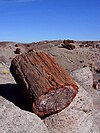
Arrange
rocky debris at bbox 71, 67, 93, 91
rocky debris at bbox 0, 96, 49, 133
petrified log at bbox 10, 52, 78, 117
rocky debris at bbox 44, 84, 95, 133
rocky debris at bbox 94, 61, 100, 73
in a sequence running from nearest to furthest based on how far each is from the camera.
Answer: rocky debris at bbox 0, 96, 49, 133, petrified log at bbox 10, 52, 78, 117, rocky debris at bbox 44, 84, 95, 133, rocky debris at bbox 71, 67, 93, 91, rocky debris at bbox 94, 61, 100, 73

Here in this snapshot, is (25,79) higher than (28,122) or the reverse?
higher

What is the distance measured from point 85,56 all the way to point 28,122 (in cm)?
2964

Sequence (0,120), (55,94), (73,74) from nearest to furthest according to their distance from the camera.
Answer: (0,120) → (55,94) → (73,74)

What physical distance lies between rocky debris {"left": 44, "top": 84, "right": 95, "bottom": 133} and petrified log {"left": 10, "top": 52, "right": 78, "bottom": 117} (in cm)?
22

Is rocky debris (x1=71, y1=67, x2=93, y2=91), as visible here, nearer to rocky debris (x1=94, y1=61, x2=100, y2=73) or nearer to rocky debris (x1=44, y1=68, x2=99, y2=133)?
rocky debris (x1=44, y1=68, x2=99, y2=133)

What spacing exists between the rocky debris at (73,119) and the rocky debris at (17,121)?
2.20 ft

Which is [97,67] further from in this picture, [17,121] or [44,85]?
[17,121]

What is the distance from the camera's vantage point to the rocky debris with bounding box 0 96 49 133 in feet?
27.1

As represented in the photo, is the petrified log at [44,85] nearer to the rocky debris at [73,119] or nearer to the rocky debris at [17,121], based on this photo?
the rocky debris at [73,119]

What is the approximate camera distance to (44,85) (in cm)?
908

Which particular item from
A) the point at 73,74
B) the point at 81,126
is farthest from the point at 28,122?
the point at 73,74

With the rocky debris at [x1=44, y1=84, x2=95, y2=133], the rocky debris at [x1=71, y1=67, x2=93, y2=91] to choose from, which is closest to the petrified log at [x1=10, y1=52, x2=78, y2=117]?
the rocky debris at [x1=44, y1=84, x2=95, y2=133]

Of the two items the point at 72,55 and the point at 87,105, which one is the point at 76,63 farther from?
the point at 87,105

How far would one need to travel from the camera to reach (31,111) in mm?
9305
